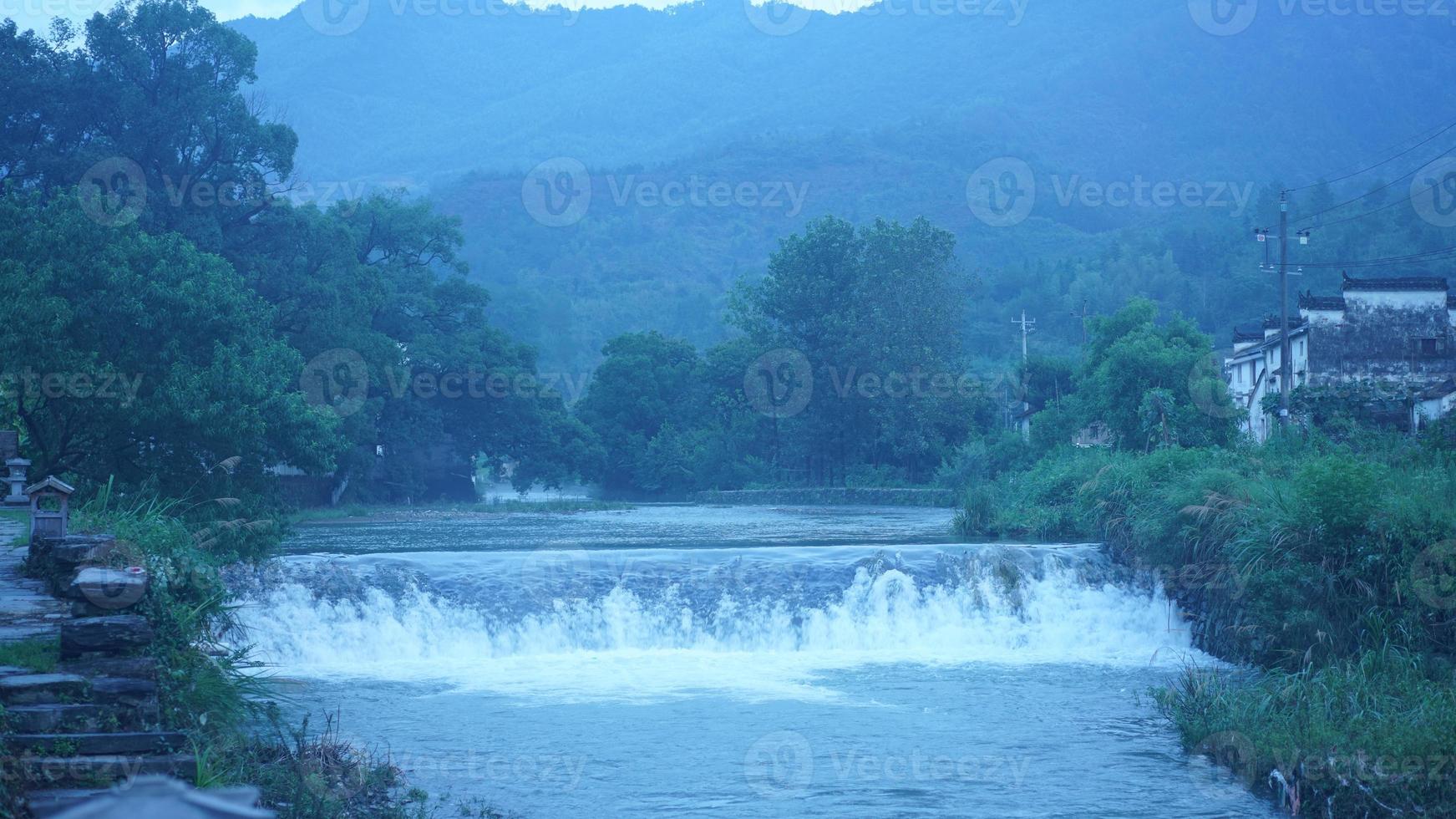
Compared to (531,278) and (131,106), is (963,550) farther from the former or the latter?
(531,278)

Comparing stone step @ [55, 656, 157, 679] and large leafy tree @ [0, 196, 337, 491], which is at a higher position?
large leafy tree @ [0, 196, 337, 491]

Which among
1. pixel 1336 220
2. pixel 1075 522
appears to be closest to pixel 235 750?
pixel 1075 522

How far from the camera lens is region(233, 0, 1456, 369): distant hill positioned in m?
112

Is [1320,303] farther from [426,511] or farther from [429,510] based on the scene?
[429,510]

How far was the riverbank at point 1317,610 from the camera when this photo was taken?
31.6ft

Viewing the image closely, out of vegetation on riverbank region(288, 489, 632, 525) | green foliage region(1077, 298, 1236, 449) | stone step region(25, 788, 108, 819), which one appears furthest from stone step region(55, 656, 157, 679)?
vegetation on riverbank region(288, 489, 632, 525)

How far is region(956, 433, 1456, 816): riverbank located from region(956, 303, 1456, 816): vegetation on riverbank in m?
0.02

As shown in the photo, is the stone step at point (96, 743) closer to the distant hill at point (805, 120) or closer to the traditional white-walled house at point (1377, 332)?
the traditional white-walled house at point (1377, 332)

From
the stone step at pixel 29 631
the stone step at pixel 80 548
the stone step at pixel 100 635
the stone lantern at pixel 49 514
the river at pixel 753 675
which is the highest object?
the stone lantern at pixel 49 514

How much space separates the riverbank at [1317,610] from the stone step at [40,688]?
838 centimetres

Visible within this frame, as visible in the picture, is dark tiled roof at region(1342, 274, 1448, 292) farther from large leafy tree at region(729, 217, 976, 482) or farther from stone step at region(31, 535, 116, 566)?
stone step at region(31, 535, 116, 566)

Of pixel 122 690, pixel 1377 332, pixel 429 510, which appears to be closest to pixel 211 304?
pixel 122 690

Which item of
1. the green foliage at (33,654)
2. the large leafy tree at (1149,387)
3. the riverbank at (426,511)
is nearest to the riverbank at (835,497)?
the riverbank at (426,511)

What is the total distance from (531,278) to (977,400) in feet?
190
